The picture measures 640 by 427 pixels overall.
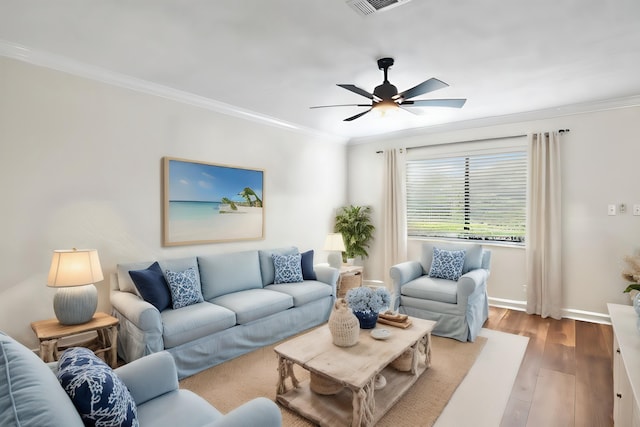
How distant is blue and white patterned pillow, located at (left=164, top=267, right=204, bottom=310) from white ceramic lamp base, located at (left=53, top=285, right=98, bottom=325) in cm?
62

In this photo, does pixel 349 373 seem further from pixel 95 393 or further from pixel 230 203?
pixel 230 203

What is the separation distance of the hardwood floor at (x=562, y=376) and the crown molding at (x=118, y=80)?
4.00 meters

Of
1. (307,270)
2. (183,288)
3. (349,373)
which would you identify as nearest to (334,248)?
(307,270)

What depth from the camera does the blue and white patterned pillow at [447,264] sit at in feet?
13.3

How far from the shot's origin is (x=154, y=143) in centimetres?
355

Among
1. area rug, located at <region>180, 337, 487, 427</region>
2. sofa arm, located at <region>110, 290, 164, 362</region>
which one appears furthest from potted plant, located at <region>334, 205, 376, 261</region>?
sofa arm, located at <region>110, 290, 164, 362</region>

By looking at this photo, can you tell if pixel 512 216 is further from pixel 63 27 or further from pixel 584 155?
pixel 63 27

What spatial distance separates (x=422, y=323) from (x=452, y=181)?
2.93 metres

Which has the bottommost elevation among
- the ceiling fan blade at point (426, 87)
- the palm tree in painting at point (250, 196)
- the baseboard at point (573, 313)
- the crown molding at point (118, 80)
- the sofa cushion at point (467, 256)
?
the baseboard at point (573, 313)

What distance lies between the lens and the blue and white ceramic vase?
9.00ft

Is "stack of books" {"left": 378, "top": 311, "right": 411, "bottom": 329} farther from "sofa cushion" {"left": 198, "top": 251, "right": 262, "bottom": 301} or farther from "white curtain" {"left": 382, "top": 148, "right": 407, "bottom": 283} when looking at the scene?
"white curtain" {"left": 382, "top": 148, "right": 407, "bottom": 283}

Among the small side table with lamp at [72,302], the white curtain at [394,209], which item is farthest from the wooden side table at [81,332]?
the white curtain at [394,209]

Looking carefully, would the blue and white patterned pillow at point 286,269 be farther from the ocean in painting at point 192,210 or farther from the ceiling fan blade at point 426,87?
the ceiling fan blade at point 426,87

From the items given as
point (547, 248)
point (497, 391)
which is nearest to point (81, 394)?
point (497, 391)
